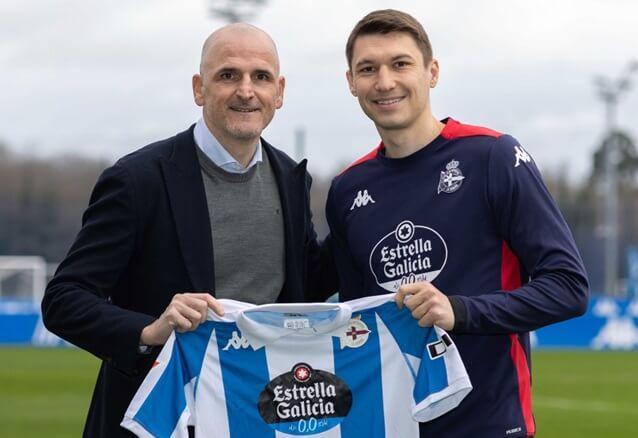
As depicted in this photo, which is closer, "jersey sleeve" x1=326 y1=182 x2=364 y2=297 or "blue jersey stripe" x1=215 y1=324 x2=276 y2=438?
"blue jersey stripe" x1=215 y1=324 x2=276 y2=438

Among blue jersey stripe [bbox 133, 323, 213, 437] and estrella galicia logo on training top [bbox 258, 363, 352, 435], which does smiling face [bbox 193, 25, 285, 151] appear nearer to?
blue jersey stripe [bbox 133, 323, 213, 437]

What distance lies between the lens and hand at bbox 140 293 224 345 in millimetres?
4566

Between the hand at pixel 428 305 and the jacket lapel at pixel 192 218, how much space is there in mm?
859

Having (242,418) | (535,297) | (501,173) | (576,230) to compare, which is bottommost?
(242,418)

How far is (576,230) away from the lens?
113 ft

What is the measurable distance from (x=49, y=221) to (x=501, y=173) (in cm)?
2867

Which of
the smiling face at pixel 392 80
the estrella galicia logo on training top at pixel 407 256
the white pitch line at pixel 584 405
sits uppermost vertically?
the smiling face at pixel 392 80

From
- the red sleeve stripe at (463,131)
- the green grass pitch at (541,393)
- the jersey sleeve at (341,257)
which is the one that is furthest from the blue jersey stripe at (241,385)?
the green grass pitch at (541,393)

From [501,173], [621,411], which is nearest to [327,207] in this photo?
[501,173]

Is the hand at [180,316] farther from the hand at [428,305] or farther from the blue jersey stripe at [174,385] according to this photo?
the hand at [428,305]

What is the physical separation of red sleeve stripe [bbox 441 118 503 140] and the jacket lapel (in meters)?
0.98

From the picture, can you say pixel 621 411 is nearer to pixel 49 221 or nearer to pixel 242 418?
pixel 242 418

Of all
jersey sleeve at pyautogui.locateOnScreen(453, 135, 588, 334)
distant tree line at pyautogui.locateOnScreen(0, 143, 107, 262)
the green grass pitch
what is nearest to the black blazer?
jersey sleeve at pyautogui.locateOnScreen(453, 135, 588, 334)

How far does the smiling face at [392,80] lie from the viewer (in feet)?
16.0
